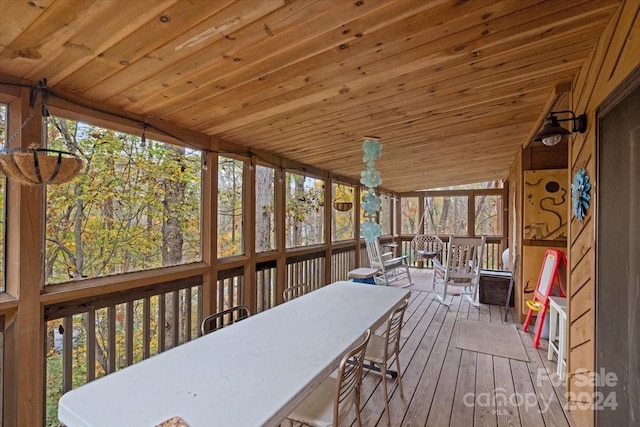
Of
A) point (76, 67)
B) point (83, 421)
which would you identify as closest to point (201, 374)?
point (83, 421)

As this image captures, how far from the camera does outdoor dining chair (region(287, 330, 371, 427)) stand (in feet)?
4.64

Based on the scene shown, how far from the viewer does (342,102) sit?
241 cm

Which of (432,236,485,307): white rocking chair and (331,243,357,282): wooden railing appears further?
(331,243,357,282): wooden railing

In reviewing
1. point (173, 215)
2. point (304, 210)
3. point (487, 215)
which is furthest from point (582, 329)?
point (487, 215)

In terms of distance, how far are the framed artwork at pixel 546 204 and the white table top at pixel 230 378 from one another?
118 inches

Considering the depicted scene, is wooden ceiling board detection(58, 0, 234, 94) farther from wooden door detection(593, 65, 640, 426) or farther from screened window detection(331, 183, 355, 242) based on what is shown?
screened window detection(331, 183, 355, 242)

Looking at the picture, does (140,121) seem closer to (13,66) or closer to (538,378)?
(13,66)

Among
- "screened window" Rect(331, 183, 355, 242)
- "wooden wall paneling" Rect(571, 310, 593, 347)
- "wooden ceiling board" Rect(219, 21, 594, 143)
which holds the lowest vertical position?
"wooden wall paneling" Rect(571, 310, 593, 347)

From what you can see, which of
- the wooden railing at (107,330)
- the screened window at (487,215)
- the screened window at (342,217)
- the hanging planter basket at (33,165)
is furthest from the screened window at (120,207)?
the screened window at (487,215)

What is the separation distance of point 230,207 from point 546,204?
3819 mm

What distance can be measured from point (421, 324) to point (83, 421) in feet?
12.4

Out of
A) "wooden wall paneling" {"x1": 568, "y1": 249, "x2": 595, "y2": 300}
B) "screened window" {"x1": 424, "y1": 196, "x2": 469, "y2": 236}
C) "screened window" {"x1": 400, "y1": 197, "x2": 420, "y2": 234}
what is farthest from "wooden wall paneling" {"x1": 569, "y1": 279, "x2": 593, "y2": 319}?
"screened window" {"x1": 400, "y1": 197, "x2": 420, "y2": 234}

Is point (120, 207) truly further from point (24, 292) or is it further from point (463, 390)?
point (463, 390)

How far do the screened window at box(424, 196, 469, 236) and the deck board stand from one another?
4884mm
